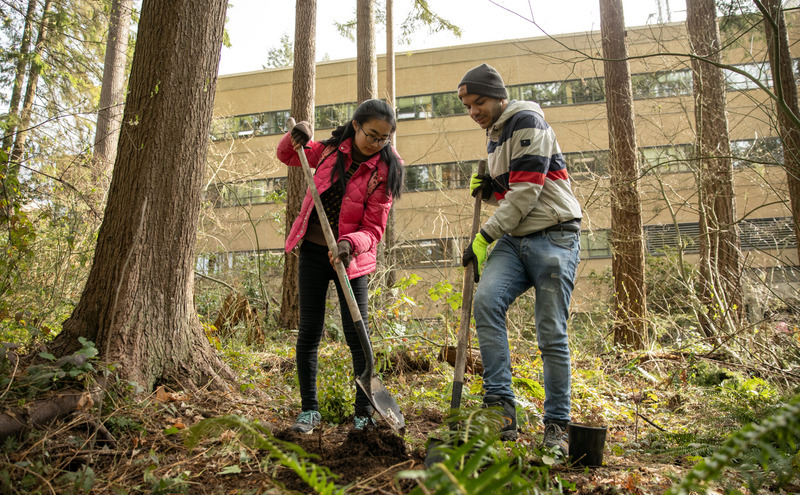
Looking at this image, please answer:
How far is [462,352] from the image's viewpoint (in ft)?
10.1

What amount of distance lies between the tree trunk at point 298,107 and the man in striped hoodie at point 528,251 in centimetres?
496

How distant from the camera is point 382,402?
3037 mm

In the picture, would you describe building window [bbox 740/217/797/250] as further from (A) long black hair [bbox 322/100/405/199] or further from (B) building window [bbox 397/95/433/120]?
(B) building window [bbox 397/95/433/120]

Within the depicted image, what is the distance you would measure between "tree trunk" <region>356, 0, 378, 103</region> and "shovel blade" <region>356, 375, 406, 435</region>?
731 centimetres

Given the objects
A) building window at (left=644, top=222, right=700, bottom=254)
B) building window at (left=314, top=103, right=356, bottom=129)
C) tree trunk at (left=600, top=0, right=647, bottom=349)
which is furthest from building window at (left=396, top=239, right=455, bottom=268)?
building window at (left=314, top=103, right=356, bottom=129)

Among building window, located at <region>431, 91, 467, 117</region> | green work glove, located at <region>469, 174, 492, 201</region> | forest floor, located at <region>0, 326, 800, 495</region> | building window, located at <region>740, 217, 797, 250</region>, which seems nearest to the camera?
forest floor, located at <region>0, 326, 800, 495</region>

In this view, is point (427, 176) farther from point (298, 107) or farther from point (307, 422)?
point (307, 422)

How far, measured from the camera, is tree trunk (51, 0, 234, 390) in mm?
3158

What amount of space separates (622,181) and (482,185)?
4.79m

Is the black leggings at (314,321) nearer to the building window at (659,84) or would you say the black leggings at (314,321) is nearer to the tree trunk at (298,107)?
the tree trunk at (298,107)

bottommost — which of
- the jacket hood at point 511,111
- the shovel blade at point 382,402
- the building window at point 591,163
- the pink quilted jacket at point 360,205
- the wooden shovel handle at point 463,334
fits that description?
the shovel blade at point 382,402

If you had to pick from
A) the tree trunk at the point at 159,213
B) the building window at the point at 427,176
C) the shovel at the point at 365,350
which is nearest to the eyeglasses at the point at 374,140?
the shovel at the point at 365,350

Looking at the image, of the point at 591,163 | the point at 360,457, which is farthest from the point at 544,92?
the point at 360,457

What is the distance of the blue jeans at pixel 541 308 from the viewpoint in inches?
113
